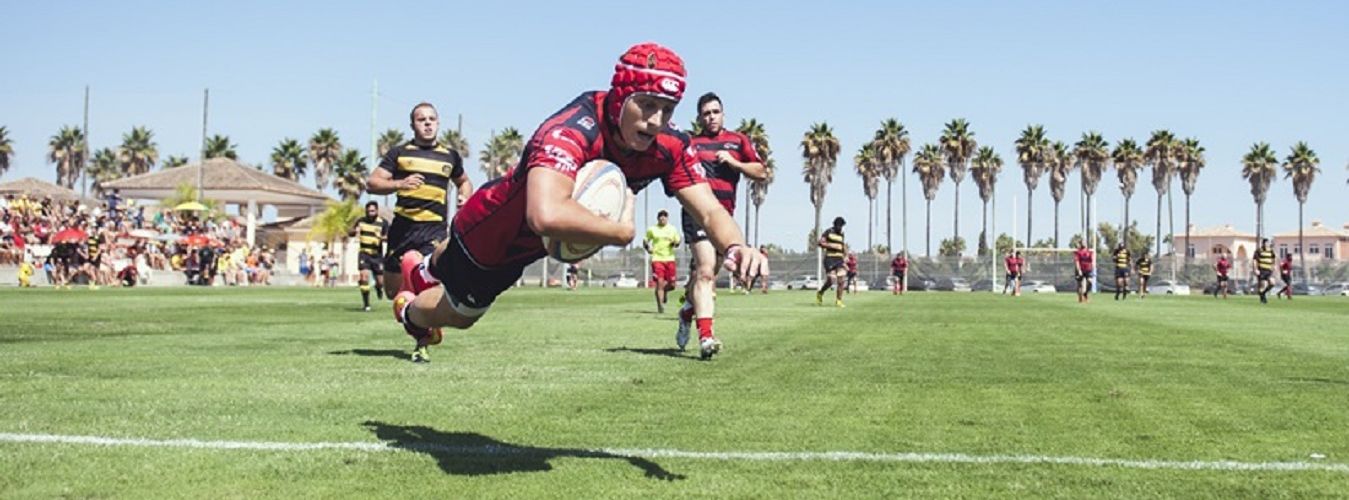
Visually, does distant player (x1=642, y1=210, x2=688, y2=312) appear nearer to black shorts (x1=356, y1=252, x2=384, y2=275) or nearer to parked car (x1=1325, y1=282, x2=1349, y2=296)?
black shorts (x1=356, y1=252, x2=384, y2=275)

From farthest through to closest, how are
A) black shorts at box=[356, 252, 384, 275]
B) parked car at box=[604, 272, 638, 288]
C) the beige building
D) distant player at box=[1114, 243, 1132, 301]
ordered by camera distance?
the beige building → parked car at box=[604, 272, 638, 288] → distant player at box=[1114, 243, 1132, 301] → black shorts at box=[356, 252, 384, 275]

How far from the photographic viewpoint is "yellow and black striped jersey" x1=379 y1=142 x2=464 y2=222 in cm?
1124

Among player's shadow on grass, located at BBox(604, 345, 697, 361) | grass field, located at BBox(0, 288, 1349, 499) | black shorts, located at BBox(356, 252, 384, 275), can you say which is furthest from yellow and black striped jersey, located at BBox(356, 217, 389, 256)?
player's shadow on grass, located at BBox(604, 345, 697, 361)

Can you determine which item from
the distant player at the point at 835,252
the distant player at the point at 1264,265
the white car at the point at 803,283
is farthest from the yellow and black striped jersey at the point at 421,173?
the white car at the point at 803,283

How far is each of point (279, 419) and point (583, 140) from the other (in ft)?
7.37

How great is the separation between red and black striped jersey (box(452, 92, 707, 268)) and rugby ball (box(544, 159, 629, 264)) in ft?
0.24

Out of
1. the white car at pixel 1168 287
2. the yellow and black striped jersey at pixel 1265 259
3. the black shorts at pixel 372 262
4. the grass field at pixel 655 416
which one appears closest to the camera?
the grass field at pixel 655 416

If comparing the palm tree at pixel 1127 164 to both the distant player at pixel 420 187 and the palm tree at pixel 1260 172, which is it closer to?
the palm tree at pixel 1260 172

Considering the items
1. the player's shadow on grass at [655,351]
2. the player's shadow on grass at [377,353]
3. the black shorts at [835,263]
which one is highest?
the black shorts at [835,263]

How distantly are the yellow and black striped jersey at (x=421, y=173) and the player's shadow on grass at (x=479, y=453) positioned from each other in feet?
16.6

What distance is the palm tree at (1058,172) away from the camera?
117750mm

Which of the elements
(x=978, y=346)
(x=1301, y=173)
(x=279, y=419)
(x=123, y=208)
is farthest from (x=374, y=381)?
(x=1301, y=173)

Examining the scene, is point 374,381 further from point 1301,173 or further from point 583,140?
point 1301,173

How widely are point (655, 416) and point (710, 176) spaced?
5.71 meters
